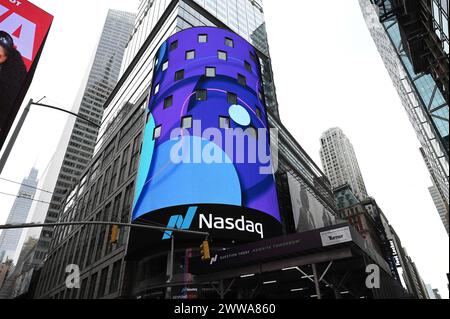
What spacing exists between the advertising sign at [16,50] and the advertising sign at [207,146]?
567 inches

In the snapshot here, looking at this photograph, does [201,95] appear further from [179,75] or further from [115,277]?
[115,277]

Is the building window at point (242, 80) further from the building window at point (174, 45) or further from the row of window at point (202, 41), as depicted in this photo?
the building window at point (174, 45)

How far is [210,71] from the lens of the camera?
1490 inches

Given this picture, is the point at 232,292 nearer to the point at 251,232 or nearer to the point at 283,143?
the point at 251,232

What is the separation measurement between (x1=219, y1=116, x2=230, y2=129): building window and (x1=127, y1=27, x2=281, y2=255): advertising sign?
11cm

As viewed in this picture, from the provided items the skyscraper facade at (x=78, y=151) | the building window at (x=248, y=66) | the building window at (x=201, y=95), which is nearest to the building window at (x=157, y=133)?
the building window at (x=201, y=95)

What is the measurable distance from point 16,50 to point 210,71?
22.3m

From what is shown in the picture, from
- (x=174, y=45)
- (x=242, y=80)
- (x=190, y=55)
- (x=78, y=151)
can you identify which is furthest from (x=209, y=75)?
(x=78, y=151)

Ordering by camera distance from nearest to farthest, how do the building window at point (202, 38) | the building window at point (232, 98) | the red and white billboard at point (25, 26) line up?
1. the red and white billboard at point (25, 26)
2. the building window at point (232, 98)
3. the building window at point (202, 38)

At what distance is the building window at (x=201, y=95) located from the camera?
115 feet

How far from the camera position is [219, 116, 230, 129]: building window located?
33656 mm

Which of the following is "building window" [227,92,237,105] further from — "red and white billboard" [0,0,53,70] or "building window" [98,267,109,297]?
"building window" [98,267,109,297]

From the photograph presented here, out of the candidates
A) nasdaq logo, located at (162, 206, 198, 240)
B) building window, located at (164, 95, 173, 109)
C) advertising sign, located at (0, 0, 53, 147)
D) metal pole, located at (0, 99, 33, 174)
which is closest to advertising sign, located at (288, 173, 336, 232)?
nasdaq logo, located at (162, 206, 198, 240)
